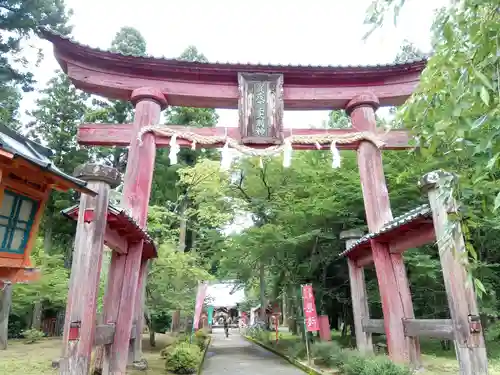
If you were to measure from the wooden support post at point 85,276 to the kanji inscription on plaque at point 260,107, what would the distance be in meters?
4.00

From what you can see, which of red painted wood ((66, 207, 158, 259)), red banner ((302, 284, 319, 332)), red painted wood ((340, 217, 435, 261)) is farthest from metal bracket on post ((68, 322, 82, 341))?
red banner ((302, 284, 319, 332))

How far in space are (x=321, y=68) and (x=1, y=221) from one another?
8221mm

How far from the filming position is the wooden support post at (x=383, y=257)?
7957 mm

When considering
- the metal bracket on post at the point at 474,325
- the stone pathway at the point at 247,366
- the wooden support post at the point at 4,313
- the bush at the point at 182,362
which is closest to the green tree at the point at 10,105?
the wooden support post at the point at 4,313

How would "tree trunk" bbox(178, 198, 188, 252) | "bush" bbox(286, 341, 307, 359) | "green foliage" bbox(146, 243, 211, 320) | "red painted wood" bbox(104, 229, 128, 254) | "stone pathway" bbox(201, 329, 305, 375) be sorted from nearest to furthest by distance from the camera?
"red painted wood" bbox(104, 229, 128, 254)
"stone pathway" bbox(201, 329, 305, 375)
"bush" bbox(286, 341, 307, 359)
"green foliage" bbox(146, 243, 211, 320)
"tree trunk" bbox(178, 198, 188, 252)

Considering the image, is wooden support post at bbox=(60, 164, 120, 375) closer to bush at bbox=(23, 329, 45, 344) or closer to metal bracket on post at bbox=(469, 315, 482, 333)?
metal bracket on post at bbox=(469, 315, 482, 333)

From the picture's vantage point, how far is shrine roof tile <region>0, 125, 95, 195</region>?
340 centimetres

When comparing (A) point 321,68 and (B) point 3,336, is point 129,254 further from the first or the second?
(B) point 3,336

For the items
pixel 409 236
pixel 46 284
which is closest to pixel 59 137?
pixel 46 284

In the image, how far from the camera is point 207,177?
17234 mm

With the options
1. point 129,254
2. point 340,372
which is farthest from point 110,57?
point 340,372

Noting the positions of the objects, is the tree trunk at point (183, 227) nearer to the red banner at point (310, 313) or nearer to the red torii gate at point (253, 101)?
the red torii gate at point (253, 101)

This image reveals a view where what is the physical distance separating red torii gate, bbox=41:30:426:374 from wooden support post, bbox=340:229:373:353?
197cm

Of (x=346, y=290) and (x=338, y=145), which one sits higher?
(x=338, y=145)
